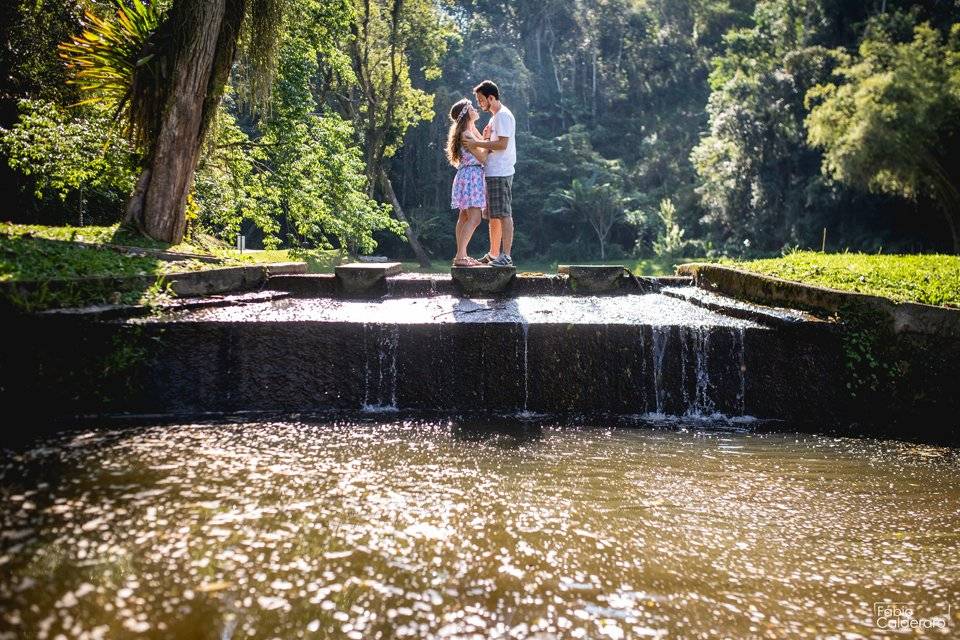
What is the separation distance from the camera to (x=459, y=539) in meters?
2.84

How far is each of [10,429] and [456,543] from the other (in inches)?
131

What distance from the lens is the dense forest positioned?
1036cm

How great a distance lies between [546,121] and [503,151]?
4127 cm

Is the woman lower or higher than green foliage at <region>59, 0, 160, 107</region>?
lower

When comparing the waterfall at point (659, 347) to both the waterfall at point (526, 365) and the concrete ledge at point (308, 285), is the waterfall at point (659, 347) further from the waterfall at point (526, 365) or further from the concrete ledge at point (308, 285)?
the concrete ledge at point (308, 285)

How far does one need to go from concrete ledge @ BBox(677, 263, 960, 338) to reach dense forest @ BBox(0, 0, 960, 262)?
6.84 metres

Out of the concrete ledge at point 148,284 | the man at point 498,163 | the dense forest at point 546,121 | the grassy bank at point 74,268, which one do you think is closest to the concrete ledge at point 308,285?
the concrete ledge at point 148,284

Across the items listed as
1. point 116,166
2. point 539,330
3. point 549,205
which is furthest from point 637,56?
point 539,330

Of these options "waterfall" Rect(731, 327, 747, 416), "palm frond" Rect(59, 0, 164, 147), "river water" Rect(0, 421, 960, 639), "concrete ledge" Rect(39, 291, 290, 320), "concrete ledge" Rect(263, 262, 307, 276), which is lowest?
"river water" Rect(0, 421, 960, 639)

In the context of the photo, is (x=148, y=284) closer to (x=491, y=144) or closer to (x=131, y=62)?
(x=491, y=144)

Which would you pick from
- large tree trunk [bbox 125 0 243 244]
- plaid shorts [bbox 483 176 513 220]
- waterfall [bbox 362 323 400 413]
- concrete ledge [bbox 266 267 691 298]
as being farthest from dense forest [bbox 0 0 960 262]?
waterfall [bbox 362 323 400 413]

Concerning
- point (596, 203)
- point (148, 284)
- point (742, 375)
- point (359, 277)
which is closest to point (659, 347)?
point (742, 375)

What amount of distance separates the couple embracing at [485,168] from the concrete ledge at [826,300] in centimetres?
252

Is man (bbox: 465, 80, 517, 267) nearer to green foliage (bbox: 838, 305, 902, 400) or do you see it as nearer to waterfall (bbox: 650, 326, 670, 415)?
waterfall (bbox: 650, 326, 670, 415)
